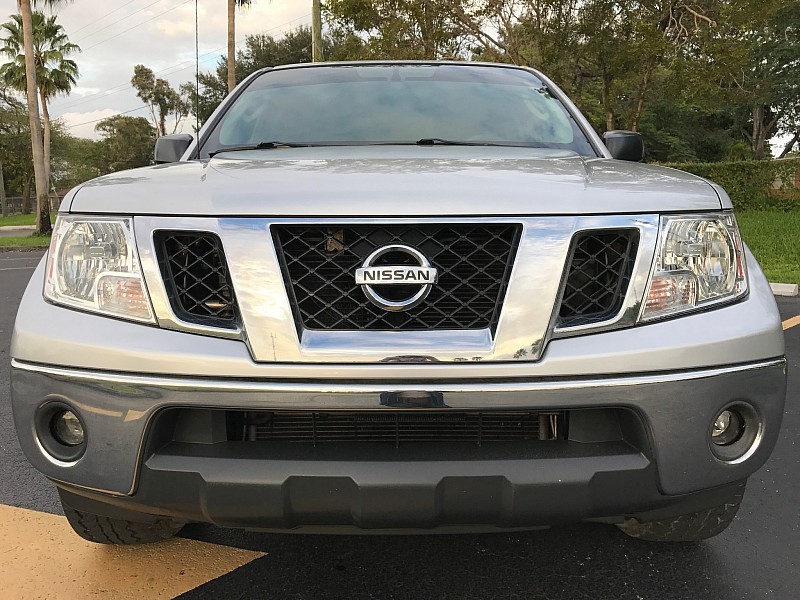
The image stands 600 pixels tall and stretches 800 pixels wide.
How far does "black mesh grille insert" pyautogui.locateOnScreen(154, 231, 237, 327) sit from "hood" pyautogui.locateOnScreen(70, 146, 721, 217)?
0.07 meters

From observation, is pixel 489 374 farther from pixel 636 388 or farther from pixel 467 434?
pixel 636 388

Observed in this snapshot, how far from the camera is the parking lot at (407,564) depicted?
2012mm

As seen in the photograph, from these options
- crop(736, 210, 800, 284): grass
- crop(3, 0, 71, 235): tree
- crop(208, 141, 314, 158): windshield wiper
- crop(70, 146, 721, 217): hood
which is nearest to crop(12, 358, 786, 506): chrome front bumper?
crop(70, 146, 721, 217): hood

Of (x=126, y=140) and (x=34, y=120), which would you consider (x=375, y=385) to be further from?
(x=126, y=140)

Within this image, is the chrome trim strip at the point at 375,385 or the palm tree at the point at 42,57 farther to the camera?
the palm tree at the point at 42,57

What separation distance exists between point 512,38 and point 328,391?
690 inches

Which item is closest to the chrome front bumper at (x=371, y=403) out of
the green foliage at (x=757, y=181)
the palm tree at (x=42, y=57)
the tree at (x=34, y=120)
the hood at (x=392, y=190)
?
the hood at (x=392, y=190)

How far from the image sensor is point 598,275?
1.69 metres

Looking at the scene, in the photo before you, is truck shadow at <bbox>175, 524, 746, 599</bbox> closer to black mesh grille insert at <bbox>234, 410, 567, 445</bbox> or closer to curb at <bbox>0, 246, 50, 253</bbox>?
black mesh grille insert at <bbox>234, 410, 567, 445</bbox>

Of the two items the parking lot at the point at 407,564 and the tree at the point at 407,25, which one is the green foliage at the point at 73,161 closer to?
the tree at the point at 407,25

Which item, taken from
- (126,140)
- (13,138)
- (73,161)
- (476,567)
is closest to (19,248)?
(476,567)

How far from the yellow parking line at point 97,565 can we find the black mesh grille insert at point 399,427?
2.21ft

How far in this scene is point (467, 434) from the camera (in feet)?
5.50

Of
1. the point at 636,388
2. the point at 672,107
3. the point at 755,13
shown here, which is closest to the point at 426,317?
the point at 636,388
